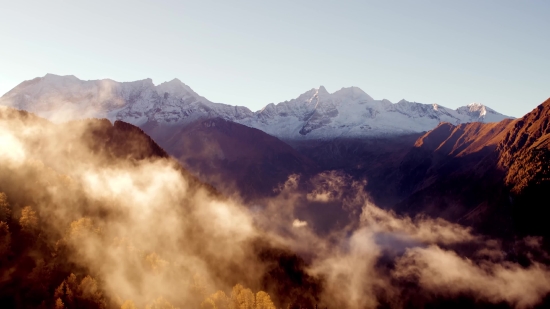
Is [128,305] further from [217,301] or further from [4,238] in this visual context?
[217,301]

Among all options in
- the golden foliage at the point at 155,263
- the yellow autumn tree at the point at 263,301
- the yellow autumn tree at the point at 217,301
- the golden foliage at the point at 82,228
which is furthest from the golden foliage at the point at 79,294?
the yellow autumn tree at the point at 263,301

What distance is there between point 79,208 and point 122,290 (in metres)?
44.6

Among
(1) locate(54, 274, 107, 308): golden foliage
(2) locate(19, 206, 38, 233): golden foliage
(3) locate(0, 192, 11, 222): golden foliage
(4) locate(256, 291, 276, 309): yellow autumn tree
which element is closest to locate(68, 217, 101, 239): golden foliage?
(2) locate(19, 206, 38, 233): golden foliage

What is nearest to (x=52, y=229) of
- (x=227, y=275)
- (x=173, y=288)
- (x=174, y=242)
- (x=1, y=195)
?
(x=1, y=195)

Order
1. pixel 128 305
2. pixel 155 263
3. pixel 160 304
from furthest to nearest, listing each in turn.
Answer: pixel 155 263, pixel 160 304, pixel 128 305

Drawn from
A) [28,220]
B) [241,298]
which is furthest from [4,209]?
[241,298]

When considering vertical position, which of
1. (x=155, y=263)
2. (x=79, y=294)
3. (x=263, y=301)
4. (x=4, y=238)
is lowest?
(x=263, y=301)

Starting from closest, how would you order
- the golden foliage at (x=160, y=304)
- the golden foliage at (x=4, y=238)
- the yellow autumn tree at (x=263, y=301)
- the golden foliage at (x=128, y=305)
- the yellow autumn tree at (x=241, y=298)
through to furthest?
the golden foliage at (x=4, y=238) → the golden foliage at (x=128, y=305) → the golden foliage at (x=160, y=304) → the yellow autumn tree at (x=241, y=298) → the yellow autumn tree at (x=263, y=301)

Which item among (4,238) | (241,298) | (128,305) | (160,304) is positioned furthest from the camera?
(241,298)

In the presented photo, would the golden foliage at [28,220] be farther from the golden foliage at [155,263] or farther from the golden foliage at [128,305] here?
the golden foliage at [155,263]

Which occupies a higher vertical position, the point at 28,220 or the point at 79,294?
the point at 28,220

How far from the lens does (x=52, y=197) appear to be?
160375 mm

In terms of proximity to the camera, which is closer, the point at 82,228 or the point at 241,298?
the point at 82,228

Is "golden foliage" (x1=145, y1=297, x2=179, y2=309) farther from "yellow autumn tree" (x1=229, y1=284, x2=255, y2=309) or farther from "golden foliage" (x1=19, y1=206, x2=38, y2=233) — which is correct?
"golden foliage" (x1=19, y1=206, x2=38, y2=233)
